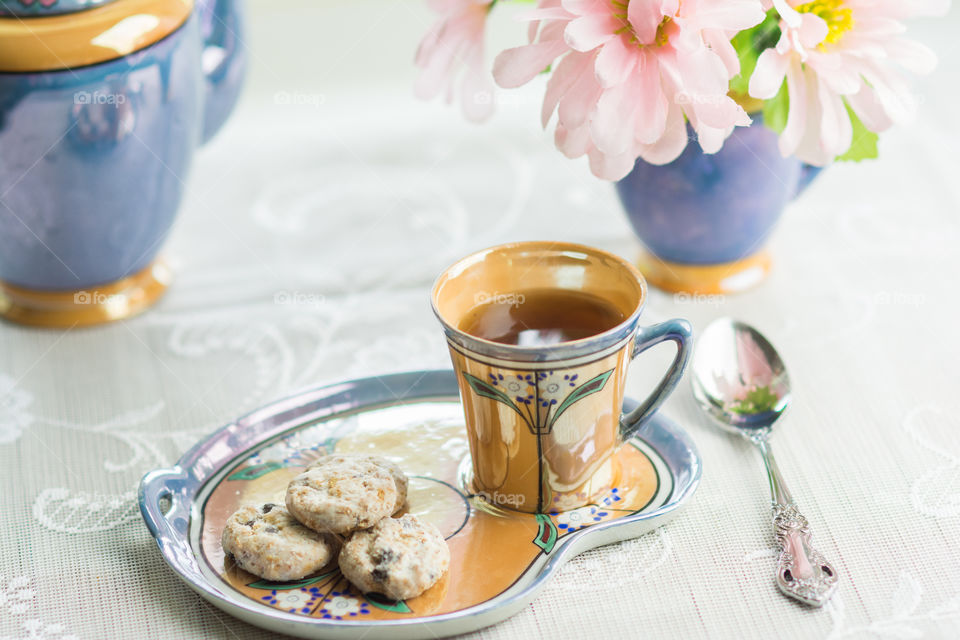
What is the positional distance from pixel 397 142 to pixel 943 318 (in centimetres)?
57

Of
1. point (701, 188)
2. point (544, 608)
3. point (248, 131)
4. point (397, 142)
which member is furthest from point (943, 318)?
point (248, 131)

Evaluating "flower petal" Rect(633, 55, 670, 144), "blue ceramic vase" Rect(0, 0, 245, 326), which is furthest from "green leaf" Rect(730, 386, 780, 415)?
"blue ceramic vase" Rect(0, 0, 245, 326)

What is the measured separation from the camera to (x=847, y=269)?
825mm

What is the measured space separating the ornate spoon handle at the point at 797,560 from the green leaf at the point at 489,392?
0.52 ft

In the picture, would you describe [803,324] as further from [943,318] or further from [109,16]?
[109,16]

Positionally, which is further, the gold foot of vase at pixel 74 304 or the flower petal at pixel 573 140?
the gold foot of vase at pixel 74 304

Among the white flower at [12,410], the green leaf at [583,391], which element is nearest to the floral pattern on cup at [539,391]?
the green leaf at [583,391]

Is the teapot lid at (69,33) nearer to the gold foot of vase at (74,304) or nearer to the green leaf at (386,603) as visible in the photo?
the gold foot of vase at (74,304)

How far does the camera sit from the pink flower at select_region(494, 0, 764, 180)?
0.52 m

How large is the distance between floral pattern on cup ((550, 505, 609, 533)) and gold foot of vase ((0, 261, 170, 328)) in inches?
17.3

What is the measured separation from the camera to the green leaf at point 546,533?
20.6 inches

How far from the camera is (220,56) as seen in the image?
81 cm

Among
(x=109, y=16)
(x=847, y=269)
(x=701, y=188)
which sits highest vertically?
(x=109, y=16)

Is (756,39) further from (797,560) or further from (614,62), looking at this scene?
(797,560)
